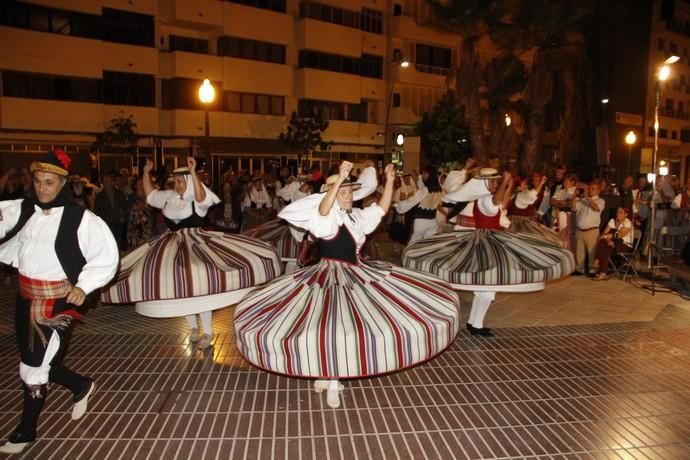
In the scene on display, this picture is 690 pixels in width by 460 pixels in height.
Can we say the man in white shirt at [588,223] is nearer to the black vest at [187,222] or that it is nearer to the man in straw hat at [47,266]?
the black vest at [187,222]

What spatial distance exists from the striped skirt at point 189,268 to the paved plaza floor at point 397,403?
84cm

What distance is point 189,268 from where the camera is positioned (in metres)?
5.43

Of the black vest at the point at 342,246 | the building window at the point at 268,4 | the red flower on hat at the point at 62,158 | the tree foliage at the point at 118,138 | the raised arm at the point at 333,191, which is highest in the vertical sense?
the building window at the point at 268,4

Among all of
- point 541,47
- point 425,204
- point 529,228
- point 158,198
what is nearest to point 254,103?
point 541,47

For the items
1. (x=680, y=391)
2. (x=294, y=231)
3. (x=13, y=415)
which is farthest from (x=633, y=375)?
(x=13, y=415)

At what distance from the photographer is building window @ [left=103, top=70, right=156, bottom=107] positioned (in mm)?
28641

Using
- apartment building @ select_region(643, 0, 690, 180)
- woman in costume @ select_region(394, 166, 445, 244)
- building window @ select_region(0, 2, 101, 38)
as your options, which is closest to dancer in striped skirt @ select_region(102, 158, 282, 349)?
woman in costume @ select_region(394, 166, 445, 244)

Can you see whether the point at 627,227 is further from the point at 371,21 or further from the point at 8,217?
the point at 371,21

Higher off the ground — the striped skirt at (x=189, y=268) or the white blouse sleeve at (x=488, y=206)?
the white blouse sleeve at (x=488, y=206)

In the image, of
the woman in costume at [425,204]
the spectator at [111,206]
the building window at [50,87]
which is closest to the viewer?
the woman in costume at [425,204]

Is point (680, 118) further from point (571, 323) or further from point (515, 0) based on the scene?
point (571, 323)

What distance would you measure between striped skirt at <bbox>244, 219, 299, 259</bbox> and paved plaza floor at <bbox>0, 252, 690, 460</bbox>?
1.46m

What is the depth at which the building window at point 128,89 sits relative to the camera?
94.0 ft

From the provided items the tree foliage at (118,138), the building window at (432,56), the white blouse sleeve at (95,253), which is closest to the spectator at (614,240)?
the white blouse sleeve at (95,253)
